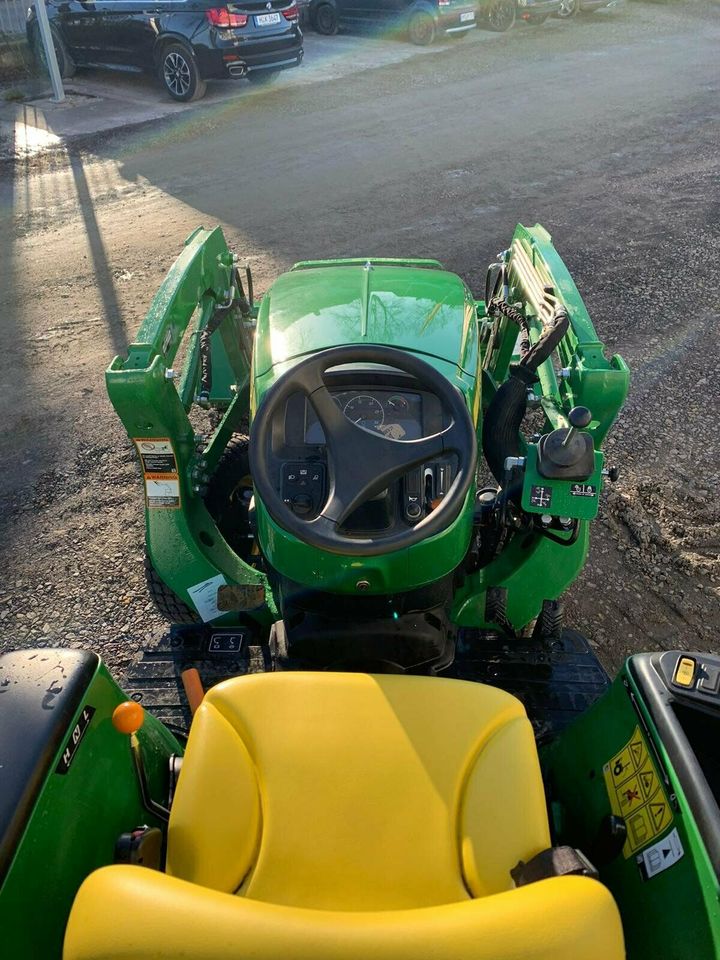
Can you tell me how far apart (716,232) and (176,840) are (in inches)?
269

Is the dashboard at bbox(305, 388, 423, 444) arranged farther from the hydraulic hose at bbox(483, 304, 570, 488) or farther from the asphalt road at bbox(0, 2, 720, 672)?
the asphalt road at bbox(0, 2, 720, 672)

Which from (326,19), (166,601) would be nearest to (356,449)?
(166,601)

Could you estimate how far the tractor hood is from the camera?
244 centimetres

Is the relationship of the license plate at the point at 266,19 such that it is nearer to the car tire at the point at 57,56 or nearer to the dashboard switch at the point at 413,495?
the car tire at the point at 57,56

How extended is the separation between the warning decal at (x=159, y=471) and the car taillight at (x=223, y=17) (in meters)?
8.45

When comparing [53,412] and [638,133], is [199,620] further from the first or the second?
[638,133]

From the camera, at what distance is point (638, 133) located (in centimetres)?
878

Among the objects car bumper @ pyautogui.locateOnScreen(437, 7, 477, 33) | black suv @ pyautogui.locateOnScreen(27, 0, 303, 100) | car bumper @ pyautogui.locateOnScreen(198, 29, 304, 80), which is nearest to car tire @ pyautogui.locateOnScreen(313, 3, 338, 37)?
car bumper @ pyautogui.locateOnScreen(437, 7, 477, 33)

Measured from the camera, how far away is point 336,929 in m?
1.09

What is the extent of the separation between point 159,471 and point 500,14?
14.7m

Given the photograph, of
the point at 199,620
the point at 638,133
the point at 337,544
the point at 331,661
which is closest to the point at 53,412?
the point at 199,620

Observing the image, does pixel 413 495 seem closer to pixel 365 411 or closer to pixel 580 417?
pixel 365 411

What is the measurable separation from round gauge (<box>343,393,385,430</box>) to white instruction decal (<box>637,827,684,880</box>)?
1.26 m

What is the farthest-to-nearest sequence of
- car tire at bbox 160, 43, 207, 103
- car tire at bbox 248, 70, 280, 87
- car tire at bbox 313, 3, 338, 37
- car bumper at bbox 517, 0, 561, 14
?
car bumper at bbox 517, 0, 561, 14 < car tire at bbox 313, 3, 338, 37 < car tire at bbox 248, 70, 280, 87 < car tire at bbox 160, 43, 207, 103
